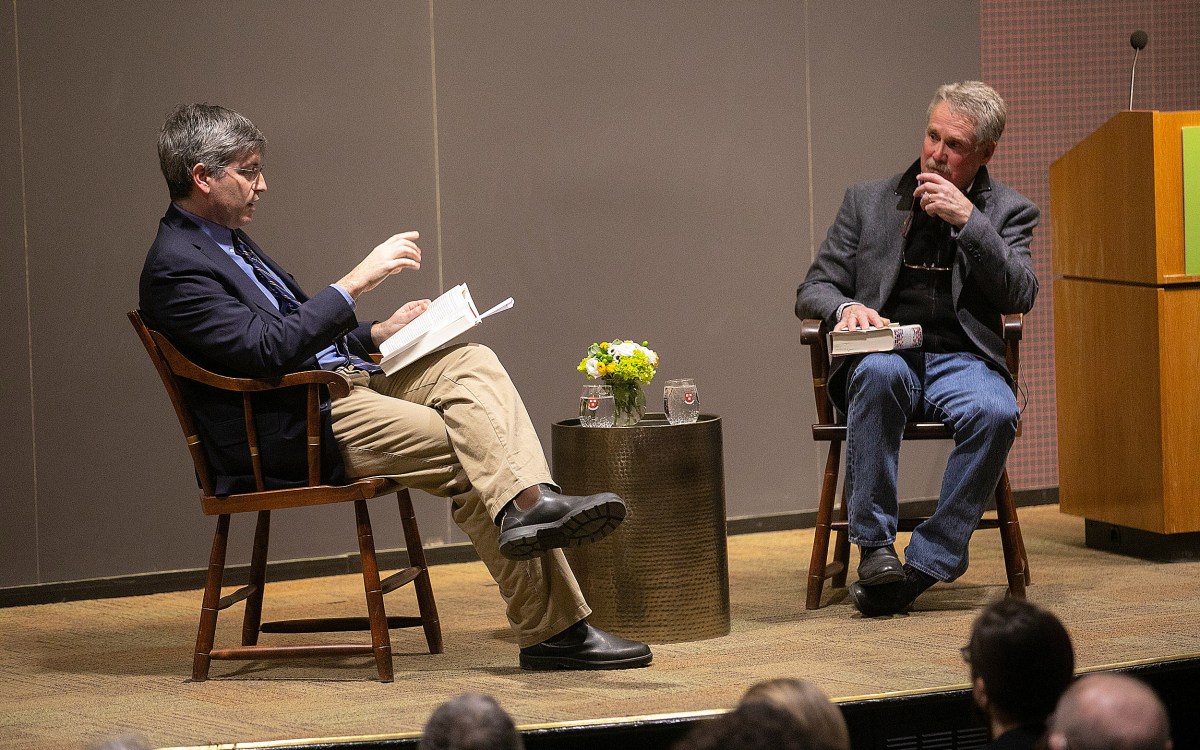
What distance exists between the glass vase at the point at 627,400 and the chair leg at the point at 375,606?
68 centimetres

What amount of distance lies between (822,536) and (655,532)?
0.60 m

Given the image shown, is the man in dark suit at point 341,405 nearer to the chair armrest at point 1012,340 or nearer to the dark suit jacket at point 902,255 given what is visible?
the dark suit jacket at point 902,255

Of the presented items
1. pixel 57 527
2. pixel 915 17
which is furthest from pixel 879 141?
pixel 57 527

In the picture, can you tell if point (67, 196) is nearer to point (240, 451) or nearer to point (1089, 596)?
point (240, 451)

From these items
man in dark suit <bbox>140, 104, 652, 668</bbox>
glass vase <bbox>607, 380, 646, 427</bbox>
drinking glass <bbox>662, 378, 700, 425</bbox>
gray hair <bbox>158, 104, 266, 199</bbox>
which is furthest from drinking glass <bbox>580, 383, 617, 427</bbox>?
gray hair <bbox>158, 104, 266, 199</bbox>

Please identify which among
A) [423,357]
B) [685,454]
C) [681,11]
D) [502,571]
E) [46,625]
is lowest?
[46,625]

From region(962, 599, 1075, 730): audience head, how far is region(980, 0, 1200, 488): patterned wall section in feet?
11.9

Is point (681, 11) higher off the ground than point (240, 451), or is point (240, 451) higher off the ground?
point (681, 11)

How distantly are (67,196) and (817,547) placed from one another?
2.45m

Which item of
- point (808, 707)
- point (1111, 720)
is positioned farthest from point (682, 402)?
point (1111, 720)

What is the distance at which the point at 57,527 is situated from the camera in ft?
14.2

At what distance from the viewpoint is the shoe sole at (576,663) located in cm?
314

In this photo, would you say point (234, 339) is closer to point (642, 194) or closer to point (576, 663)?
point (576, 663)

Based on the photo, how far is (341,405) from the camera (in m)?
3.19
